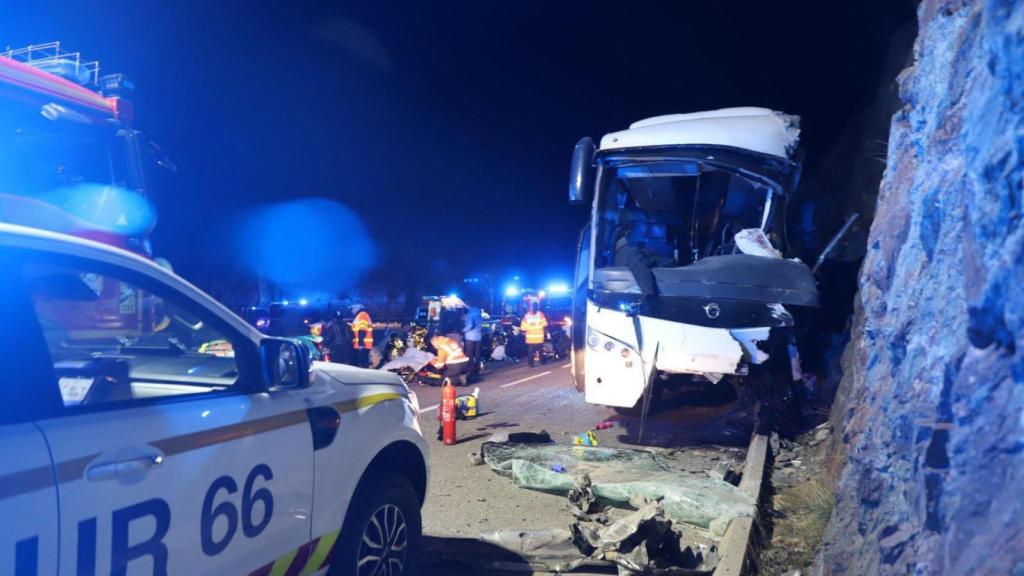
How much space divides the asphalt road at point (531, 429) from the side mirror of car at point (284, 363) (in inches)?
81.8

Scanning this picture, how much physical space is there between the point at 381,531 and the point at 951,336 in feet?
9.01

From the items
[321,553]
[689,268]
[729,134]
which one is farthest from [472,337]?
[321,553]

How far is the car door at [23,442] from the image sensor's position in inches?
Answer: 67.6

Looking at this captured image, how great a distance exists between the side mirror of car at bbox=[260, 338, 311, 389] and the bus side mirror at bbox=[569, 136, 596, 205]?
5.36 meters

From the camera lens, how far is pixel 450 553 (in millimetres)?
4520

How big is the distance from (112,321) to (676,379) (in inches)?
255

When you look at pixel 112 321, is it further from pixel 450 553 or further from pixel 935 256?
pixel 935 256

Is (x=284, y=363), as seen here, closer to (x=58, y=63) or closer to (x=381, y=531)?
(x=381, y=531)

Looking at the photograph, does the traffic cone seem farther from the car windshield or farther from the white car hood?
the white car hood

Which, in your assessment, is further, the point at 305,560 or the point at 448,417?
the point at 448,417

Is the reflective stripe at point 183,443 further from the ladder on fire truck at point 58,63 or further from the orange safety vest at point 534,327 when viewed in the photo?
the orange safety vest at point 534,327

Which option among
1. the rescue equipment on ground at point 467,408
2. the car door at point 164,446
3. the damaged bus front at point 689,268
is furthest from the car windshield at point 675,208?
the car door at point 164,446

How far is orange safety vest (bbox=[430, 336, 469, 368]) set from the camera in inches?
506

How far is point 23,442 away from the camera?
181 centimetres
